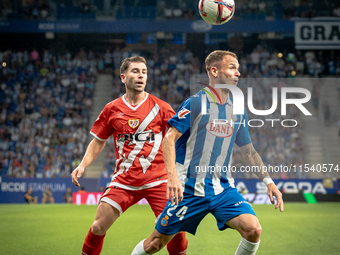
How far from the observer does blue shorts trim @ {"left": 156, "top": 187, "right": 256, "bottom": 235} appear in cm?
348

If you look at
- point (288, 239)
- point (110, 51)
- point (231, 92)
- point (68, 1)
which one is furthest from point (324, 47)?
point (231, 92)

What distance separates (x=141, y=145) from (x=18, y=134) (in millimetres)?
15995

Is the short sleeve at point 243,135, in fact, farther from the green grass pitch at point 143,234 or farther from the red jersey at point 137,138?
the green grass pitch at point 143,234

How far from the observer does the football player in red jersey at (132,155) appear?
4180mm

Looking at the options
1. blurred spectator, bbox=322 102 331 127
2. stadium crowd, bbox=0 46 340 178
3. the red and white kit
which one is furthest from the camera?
blurred spectator, bbox=322 102 331 127

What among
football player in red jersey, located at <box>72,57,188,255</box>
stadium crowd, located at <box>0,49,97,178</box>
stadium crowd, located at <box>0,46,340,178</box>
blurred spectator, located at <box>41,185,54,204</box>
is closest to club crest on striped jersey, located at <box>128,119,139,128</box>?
football player in red jersey, located at <box>72,57,188,255</box>

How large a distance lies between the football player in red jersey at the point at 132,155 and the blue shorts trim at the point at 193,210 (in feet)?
2.46

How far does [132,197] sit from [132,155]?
17.9 inches

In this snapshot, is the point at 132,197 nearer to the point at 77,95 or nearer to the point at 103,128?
the point at 103,128

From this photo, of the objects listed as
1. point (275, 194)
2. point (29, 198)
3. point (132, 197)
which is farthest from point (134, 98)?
point (29, 198)

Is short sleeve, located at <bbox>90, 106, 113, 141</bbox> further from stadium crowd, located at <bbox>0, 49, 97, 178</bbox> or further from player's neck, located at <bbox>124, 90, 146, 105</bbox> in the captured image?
stadium crowd, located at <bbox>0, 49, 97, 178</bbox>

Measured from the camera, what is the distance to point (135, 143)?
4.45 m

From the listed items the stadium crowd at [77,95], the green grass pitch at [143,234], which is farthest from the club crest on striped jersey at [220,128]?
the stadium crowd at [77,95]

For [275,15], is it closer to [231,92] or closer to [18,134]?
[18,134]
